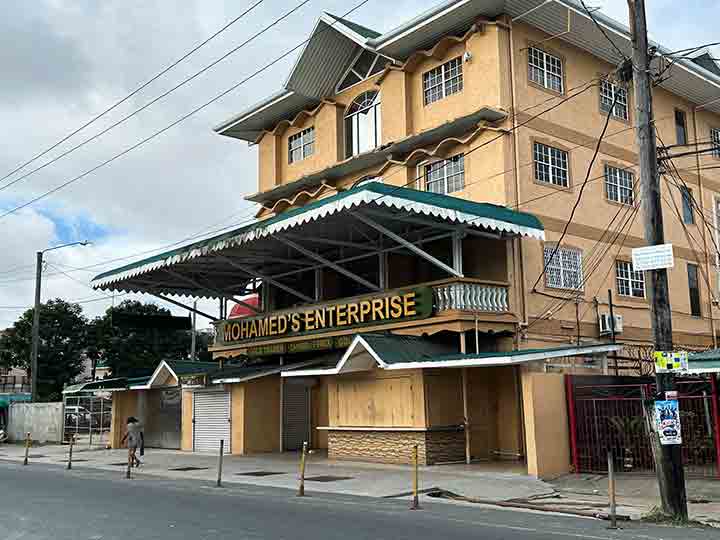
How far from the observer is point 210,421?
1163 inches

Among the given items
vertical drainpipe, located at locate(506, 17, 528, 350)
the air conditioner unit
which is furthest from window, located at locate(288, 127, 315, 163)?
the air conditioner unit

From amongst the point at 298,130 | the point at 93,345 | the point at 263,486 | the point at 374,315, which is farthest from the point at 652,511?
the point at 93,345

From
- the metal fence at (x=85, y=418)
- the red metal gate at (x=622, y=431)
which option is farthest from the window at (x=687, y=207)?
the metal fence at (x=85, y=418)

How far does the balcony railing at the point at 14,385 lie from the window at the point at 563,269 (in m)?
51.3

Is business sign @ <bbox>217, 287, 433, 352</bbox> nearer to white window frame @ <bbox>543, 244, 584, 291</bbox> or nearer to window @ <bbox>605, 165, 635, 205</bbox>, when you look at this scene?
white window frame @ <bbox>543, 244, 584, 291</bbox>

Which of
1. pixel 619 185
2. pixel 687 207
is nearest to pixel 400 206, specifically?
pixel 619 185

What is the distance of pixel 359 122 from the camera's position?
29.2 m

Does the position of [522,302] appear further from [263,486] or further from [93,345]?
[93,345]

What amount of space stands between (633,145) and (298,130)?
41.0ft

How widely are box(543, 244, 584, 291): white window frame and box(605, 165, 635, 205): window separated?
2.88 meters

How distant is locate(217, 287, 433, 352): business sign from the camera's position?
22.8 meters

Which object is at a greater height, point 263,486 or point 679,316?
point 679,316

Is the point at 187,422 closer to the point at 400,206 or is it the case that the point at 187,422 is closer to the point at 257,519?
the point at 400,206

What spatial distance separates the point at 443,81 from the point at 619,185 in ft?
22.8
